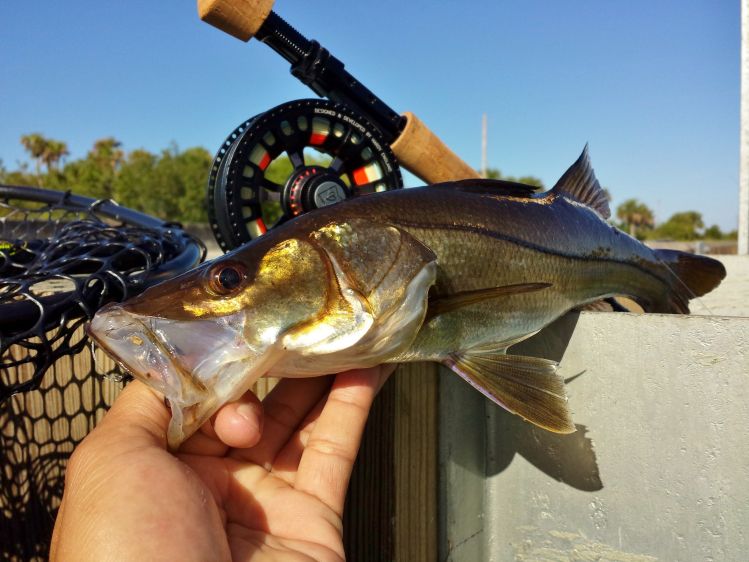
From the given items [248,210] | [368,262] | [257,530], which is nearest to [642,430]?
[368,262]

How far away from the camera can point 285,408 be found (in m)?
2.13

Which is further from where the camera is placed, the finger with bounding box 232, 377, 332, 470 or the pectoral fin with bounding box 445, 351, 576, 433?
the finger with bounding box 232, 377, 332, 470

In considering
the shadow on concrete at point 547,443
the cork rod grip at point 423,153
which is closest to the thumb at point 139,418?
the shadow on concrete at point 547,443

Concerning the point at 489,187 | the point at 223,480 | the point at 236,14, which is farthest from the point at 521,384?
the point at 236,14

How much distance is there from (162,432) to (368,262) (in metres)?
0.83

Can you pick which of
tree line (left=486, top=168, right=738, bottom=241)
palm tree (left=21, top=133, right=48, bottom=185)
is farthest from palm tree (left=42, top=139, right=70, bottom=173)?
tree line (left=486, top=168, right=738, bottom=241)

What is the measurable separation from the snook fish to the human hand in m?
0.15

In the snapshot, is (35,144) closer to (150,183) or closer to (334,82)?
(150,183)

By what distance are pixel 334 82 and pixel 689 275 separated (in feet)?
7.52

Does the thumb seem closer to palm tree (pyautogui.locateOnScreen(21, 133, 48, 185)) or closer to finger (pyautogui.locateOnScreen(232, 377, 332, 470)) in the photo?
finger (pyautogui.locateOnScreen(232, 377, 332, 470))

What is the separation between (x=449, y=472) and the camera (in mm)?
2438

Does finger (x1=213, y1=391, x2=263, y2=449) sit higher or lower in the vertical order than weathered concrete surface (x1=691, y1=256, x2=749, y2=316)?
lower

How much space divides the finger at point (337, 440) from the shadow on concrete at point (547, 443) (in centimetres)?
86

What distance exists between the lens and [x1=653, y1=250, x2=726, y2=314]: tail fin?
9.71 ft
